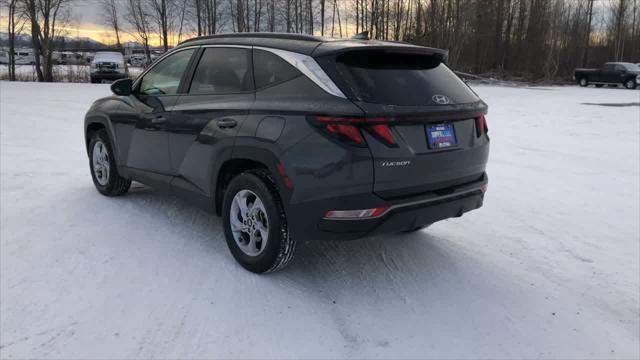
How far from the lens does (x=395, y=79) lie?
340 centimetres

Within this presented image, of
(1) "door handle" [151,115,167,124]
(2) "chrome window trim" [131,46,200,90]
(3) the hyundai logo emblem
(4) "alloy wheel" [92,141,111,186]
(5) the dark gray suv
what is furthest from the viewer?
(4) "alloy wheel" [92,141,111,186]

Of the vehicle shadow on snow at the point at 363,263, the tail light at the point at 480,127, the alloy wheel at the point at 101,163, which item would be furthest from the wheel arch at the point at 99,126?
the tail light at the point at 480,127

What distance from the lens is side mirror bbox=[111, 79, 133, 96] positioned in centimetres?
497

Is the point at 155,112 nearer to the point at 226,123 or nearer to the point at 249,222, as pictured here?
the point at 226,123

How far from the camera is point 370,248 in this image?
4.32 metres

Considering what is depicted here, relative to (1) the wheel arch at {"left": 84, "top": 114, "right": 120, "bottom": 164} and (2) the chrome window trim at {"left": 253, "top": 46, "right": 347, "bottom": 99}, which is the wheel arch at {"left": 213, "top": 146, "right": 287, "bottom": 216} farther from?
(1) the wheel arch at {"left": 84, "top": 114, "right": 120, "bottom": 164}

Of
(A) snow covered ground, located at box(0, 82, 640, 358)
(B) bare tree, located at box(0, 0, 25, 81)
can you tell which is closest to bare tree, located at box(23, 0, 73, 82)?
(B) bare tree, located at box(0, 0, 25, 81)

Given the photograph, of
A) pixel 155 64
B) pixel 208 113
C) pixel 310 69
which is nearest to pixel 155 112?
pixel 155 64

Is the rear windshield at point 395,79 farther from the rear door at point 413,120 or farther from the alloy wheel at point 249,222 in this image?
the alloy wheel at point 249,222

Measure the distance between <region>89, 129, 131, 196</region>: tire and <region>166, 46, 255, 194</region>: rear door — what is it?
4.27 feet

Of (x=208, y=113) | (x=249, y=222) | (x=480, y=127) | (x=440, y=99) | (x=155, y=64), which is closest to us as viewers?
(x=440, y=99)

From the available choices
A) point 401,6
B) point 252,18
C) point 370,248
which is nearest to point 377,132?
point 370,248

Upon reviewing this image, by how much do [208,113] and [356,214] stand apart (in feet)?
5.02

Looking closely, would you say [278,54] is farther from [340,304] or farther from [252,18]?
[252,18]
